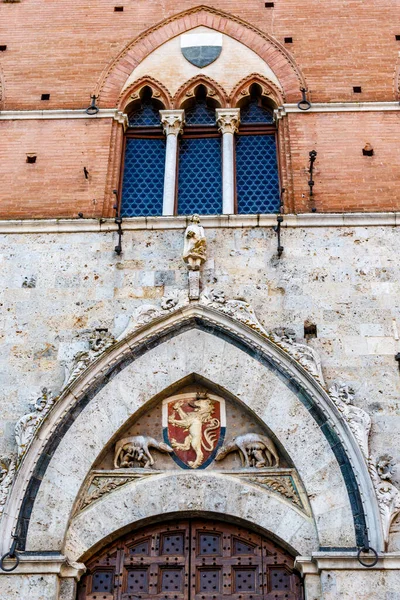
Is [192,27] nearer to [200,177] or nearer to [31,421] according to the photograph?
[200,177]

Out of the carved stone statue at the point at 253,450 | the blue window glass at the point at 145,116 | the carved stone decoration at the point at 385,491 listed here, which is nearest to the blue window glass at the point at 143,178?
the blue window glass at the point at 145,116

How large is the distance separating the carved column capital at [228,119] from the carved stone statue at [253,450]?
459 centimetres

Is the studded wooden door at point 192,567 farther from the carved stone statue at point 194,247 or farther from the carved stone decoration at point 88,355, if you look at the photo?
the carved stone statue at point 194,247

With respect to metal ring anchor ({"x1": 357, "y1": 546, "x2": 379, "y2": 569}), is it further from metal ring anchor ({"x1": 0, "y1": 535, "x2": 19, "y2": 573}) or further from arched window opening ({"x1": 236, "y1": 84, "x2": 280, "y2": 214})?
arched window opening ({"x1": 236, "y1": 84, "x2": 280, "y2": 214})

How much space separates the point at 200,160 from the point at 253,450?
14.5 feet

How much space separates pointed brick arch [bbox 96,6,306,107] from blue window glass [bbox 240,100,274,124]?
0.39 meters

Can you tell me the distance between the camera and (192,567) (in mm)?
8961

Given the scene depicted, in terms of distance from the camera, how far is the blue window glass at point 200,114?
1264 centimetres

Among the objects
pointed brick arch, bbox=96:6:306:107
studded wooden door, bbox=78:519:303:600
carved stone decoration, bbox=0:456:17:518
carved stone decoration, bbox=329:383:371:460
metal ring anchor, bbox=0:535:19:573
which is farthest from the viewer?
pointed brick arch, bbox=96:6:306:107

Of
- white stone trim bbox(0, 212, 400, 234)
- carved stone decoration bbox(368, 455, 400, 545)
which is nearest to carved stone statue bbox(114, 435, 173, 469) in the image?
carved stone decoration bbox(368, 455, 400, 545)

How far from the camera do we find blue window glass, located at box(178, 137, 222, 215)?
38.6 feet

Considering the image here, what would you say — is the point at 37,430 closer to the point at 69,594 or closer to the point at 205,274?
the point at 69,594

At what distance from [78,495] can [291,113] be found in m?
5.85

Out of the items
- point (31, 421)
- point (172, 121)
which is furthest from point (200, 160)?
point (31, 421)
